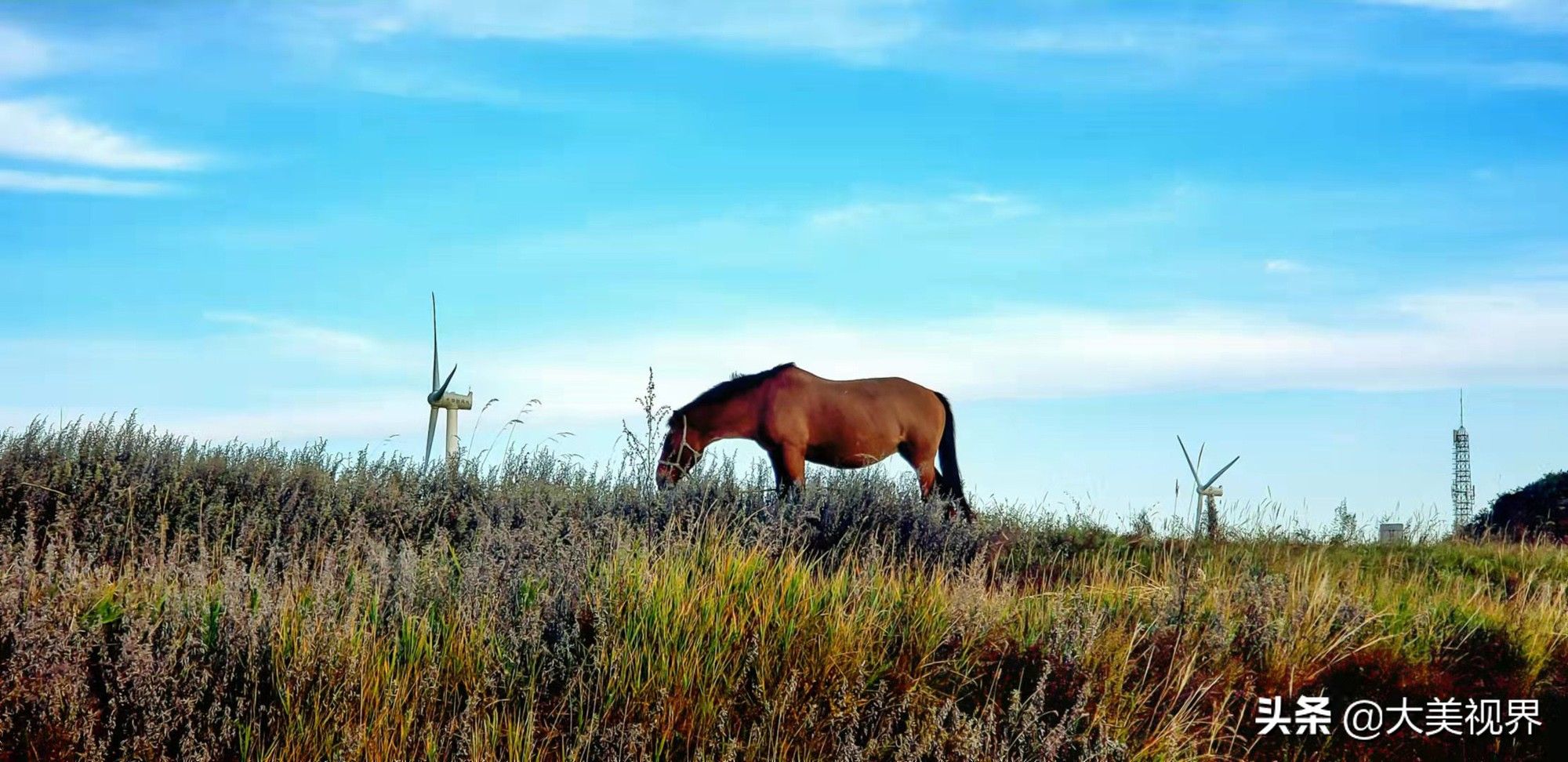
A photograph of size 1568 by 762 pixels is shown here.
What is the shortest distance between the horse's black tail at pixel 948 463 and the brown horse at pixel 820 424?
1cm

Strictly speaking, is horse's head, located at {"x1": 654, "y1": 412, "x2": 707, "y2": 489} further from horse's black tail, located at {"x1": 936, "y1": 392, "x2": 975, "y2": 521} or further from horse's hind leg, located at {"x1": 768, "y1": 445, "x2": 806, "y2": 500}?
horse's black tail, located at {"x1": 936, "y1": 392, "x2": 975, "y2": 521}

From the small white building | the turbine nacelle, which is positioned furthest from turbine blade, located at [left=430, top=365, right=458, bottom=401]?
the small white building

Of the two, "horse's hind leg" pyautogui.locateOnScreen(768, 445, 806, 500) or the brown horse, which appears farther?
the brown horse

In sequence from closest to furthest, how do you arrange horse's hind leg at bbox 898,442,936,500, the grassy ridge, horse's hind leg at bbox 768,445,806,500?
1. the grassy ridge
2. horse's hind leg at bbox 768,445,806,500
3. horse's hind leg at bbox 898,442,936,500

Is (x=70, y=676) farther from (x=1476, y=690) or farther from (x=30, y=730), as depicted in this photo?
(x=1476, y=690)

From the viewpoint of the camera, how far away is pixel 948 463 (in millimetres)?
17469

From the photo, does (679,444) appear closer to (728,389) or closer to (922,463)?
(728,389)

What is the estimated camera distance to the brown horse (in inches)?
605

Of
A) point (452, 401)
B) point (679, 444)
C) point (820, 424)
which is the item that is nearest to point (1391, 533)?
point (820, 424)

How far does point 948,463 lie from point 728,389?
349 centimetres

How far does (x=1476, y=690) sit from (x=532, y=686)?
509cm

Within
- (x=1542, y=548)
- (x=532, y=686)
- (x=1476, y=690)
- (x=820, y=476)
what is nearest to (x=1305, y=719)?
(x=1476, y=690)

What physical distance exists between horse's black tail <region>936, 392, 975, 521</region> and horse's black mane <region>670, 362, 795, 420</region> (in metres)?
2.69

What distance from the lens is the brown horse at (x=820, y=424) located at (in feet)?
50.4
